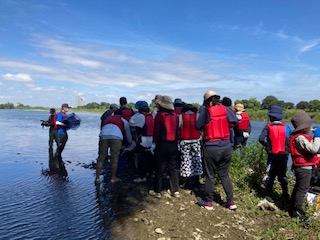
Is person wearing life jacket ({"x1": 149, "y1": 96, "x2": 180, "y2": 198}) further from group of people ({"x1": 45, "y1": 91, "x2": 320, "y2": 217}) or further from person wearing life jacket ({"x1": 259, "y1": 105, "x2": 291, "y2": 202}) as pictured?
person wearing life jacket ({"x1": 259, "y1": 105, "x2": 291, "y2": 202})

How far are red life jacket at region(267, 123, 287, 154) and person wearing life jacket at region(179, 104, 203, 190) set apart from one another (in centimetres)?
155

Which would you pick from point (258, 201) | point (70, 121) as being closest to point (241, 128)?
point (258, 201)

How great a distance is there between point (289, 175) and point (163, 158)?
13.8 ft

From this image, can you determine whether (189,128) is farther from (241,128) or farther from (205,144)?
(241,128)

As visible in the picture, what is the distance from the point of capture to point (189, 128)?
260 inches

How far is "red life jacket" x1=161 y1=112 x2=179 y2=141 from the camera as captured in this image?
6234 millimetres

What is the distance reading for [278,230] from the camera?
486cm

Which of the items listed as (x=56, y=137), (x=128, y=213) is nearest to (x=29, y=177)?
(x=56, y=137)

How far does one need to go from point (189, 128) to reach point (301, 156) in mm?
2342

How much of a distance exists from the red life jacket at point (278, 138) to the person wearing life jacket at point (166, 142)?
76.4 inches

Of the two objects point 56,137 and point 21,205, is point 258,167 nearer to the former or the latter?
point 21,205

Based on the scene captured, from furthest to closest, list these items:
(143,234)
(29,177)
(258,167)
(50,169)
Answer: (50,169) → (29,177) → (258,167) → (143,234)

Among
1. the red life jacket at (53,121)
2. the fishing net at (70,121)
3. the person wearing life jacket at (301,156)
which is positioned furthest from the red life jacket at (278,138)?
the red life jacket at (53,121)

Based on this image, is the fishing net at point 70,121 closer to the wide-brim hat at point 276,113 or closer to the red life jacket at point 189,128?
the red life jacket at point 189,128
